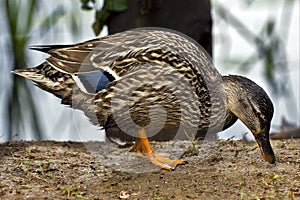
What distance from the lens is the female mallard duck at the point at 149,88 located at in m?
5.55

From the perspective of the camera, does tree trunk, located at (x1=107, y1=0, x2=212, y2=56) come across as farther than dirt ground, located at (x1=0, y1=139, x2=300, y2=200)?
Yes

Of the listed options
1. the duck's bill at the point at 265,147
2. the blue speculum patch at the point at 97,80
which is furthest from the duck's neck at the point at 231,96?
the blue speculum patch at the point at 97,80

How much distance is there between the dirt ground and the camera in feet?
16.0

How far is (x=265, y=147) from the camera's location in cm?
545

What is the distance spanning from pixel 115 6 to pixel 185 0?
2.59ft

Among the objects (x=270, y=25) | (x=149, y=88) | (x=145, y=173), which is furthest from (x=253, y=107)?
(x=270, y=25)

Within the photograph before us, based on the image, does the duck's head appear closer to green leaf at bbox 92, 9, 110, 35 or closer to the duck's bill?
the duck's bill

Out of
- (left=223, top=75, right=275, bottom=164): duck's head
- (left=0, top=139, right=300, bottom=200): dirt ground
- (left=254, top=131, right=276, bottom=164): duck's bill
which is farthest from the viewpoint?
(left=223, top=75, right=275, bottom=164): duck's head

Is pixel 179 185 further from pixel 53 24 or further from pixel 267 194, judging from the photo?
pixel 53 24

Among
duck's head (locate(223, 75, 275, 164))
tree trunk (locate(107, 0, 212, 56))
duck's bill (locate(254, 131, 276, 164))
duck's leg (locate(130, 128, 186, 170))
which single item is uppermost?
tree trunk (locate(107, 0, 212, 56))

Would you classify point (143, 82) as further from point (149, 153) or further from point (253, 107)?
point (253, 107)

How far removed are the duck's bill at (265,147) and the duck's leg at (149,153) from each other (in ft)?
1.77

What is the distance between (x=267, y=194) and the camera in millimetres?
4801

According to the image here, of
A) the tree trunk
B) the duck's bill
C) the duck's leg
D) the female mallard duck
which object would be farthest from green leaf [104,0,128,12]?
the duck's bill
